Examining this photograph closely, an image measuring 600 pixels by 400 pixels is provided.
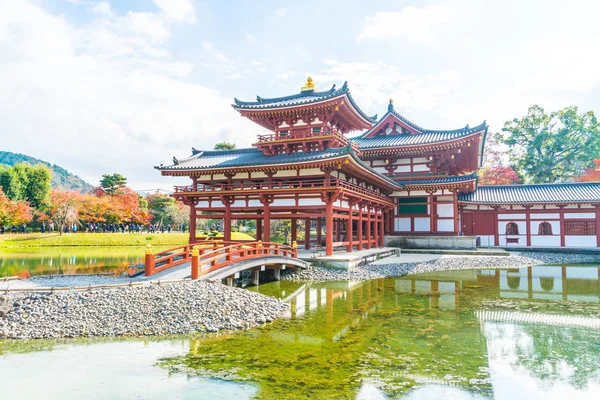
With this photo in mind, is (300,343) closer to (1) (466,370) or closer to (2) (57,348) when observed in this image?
(1) (466,370)

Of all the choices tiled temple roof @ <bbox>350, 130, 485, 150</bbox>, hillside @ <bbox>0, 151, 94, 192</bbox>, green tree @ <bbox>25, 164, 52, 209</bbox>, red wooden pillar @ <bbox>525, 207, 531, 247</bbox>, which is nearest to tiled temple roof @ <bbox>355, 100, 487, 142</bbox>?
tiled temple roof @ <bbox>350, 130, 485, 150</bbox>

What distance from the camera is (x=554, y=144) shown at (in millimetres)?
44438

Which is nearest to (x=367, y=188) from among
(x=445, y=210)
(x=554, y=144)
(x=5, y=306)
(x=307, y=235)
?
(x=307, y=235)

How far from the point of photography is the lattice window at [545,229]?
28.9 metres

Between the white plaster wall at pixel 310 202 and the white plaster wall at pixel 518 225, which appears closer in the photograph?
the white plaster wall at pixel 310 202

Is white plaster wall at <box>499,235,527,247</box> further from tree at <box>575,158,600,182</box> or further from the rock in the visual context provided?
the rock

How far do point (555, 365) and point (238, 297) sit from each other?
8.02 m

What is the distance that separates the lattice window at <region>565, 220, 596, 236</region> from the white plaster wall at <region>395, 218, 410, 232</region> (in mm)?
11583

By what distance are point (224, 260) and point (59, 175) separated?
142 m

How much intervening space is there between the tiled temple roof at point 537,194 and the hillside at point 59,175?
396ft

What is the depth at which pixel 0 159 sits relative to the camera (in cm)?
14400

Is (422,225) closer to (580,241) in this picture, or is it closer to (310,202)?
(580,241)

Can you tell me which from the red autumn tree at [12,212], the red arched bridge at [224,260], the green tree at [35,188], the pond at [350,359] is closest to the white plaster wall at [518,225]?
the pond at [350,359]

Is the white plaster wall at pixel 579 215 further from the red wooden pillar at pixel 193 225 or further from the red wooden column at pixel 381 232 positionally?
the red wooden pillar at pixel 193 225
